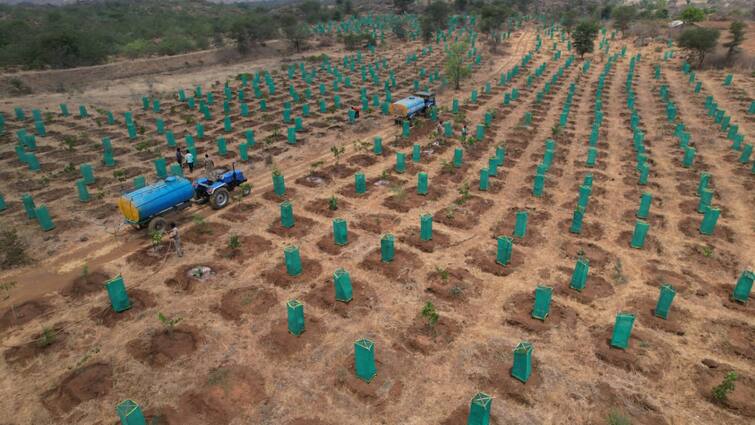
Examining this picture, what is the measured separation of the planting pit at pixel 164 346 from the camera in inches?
367

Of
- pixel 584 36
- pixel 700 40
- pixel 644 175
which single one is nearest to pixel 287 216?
pixel 644 175

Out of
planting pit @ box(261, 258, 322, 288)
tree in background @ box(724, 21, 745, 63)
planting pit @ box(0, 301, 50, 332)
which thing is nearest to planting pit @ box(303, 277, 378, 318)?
planting pit @ box(261, 258, 322, 288)

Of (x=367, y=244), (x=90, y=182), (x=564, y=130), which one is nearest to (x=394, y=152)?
(x=367, y=244)

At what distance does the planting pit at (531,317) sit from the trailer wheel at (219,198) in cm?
1060

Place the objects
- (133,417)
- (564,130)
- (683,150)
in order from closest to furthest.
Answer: (133,417)
(683,150)
(564,130)

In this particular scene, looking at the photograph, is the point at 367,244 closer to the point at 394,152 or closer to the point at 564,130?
the point at 394,152

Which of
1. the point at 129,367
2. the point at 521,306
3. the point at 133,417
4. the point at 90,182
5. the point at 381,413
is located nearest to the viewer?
the point at 133,417

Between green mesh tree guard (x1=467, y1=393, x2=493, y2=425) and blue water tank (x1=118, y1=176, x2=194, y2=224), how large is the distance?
11118 mm

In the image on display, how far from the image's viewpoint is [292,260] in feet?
38.7

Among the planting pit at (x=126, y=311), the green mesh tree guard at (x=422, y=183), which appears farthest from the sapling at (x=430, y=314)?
the green mesh tree guard at (x=422, y=183)

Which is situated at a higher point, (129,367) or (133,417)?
(133,417)

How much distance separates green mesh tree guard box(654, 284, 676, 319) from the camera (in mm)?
9930

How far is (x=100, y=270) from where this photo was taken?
12344mm

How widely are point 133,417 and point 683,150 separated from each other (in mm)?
24395
